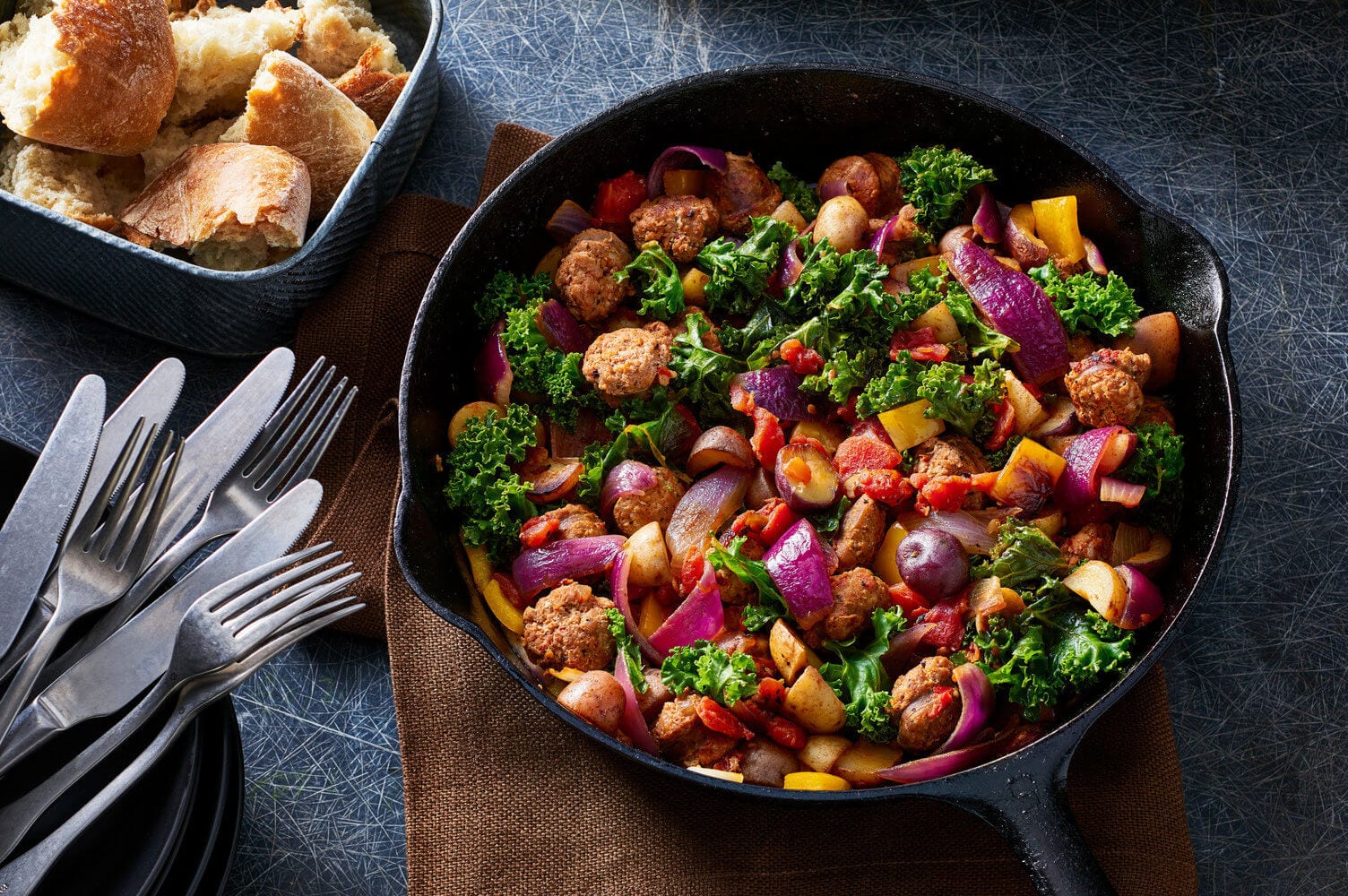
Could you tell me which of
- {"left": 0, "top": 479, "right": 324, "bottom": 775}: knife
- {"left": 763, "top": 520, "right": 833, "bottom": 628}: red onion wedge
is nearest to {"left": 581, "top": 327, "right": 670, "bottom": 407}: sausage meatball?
{"left": 763, "top": 520, "right": 833, "bottom": 628}: red onion wedge

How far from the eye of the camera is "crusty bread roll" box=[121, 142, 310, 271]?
3.14m

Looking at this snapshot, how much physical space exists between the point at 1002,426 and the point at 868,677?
2.48 feet

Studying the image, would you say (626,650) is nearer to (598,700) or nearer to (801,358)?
(598,700)

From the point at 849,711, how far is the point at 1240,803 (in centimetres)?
132

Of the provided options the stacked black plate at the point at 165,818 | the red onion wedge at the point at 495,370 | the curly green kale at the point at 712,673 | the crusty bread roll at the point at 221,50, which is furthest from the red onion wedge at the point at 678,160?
the stacked black plate at the point at 165,818

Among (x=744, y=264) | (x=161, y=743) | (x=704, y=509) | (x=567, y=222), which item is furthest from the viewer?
(x=567, y=222)

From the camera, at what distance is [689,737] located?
9.48ft

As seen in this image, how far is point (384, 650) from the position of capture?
345 cm

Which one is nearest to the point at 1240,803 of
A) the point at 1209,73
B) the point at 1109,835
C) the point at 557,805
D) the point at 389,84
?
the point at 1109,835

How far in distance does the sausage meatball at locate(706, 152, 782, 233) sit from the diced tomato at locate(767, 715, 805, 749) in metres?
1.38

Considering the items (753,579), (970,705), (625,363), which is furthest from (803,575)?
(625,363)

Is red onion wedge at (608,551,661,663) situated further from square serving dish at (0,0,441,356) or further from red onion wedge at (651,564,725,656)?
square serving dish at (0,0,441,356)

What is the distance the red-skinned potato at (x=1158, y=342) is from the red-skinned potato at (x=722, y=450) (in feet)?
3.46

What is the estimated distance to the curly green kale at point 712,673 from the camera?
9.21 ft
